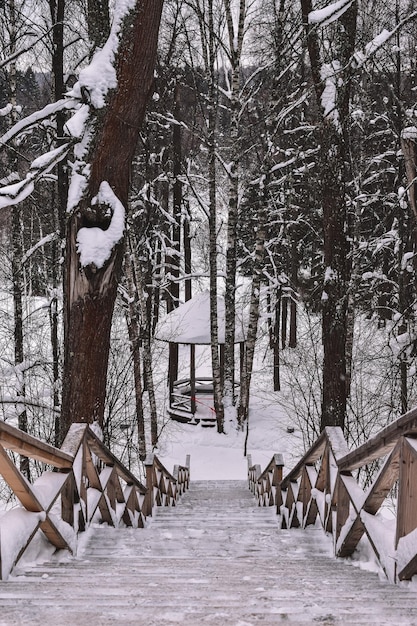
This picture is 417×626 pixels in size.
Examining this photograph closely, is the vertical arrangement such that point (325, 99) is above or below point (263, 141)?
below

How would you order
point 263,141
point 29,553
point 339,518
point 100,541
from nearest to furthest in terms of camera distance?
point 29,553 < point 339,518 < point 100,541 < point 263,141

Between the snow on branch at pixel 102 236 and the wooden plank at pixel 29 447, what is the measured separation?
1.75 metres

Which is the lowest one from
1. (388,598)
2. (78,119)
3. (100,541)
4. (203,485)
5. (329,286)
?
(203,485)

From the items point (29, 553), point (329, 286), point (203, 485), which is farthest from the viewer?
point (203, 485)

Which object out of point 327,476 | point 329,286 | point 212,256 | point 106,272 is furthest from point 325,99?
point 212,256

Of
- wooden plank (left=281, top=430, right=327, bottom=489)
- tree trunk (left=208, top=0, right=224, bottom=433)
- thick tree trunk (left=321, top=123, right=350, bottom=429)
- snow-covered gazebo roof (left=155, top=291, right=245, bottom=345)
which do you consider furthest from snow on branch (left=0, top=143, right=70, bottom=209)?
snow-covered gazebo roof (left=155, top=291, right=245, bottom=345)

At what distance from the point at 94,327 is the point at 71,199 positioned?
1.11m

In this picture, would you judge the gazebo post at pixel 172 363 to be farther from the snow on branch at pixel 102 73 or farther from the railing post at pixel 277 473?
the snow on branch at pixel 102 73

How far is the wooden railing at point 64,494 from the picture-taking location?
103 inches

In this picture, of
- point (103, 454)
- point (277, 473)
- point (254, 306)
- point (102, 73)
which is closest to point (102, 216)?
point (102, 73)

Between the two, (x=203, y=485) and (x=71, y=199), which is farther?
(x=203, y=485)

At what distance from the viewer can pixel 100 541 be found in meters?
3.98

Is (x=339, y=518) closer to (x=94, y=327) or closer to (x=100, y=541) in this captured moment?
(x=100, y=541)

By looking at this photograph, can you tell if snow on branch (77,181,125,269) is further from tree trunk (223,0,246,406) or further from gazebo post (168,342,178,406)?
gazebo post (168,342,178,406)
